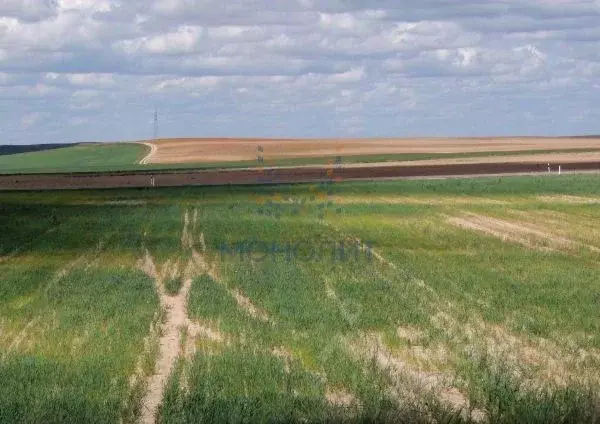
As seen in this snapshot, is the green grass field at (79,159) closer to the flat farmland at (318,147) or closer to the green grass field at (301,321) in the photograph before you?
the flat farmland at (318,147)

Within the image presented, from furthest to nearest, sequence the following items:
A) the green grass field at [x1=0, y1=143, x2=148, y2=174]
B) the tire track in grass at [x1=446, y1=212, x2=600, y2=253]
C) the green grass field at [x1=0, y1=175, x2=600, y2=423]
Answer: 1. the green grass field at [x1=0, y1=143, x2=148, y2=174]
2. the tire track in grass at [x1=446, y1=212, x2=600, y2=253]
3. the green grass field at [x1=0, y1=175, x2=600, y2=423]

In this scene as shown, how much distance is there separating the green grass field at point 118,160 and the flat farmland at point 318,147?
2.85 m

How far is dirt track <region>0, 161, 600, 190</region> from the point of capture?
72.1 m

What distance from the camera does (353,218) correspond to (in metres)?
41.4

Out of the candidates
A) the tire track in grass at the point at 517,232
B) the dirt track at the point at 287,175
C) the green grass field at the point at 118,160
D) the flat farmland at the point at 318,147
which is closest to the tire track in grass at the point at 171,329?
the tire track in grass at the point at 517,232

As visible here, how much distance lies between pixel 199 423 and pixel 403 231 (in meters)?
25.2


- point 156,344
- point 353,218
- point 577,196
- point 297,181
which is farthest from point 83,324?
point 297,181

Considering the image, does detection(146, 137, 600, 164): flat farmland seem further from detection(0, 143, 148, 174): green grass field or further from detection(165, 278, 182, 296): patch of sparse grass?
detection(165, 278, 182, 296): patch of sparse grass

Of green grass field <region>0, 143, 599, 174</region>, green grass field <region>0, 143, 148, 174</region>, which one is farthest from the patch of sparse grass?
green grass field <region>0, 143, 148, 174</region>

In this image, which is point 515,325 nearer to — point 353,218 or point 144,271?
point 144,271

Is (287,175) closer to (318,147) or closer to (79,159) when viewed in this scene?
(318,147)

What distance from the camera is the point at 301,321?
1780 cm

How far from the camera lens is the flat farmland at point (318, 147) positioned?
117312 mm

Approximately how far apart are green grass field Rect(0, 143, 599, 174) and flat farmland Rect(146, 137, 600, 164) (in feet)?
9.34
